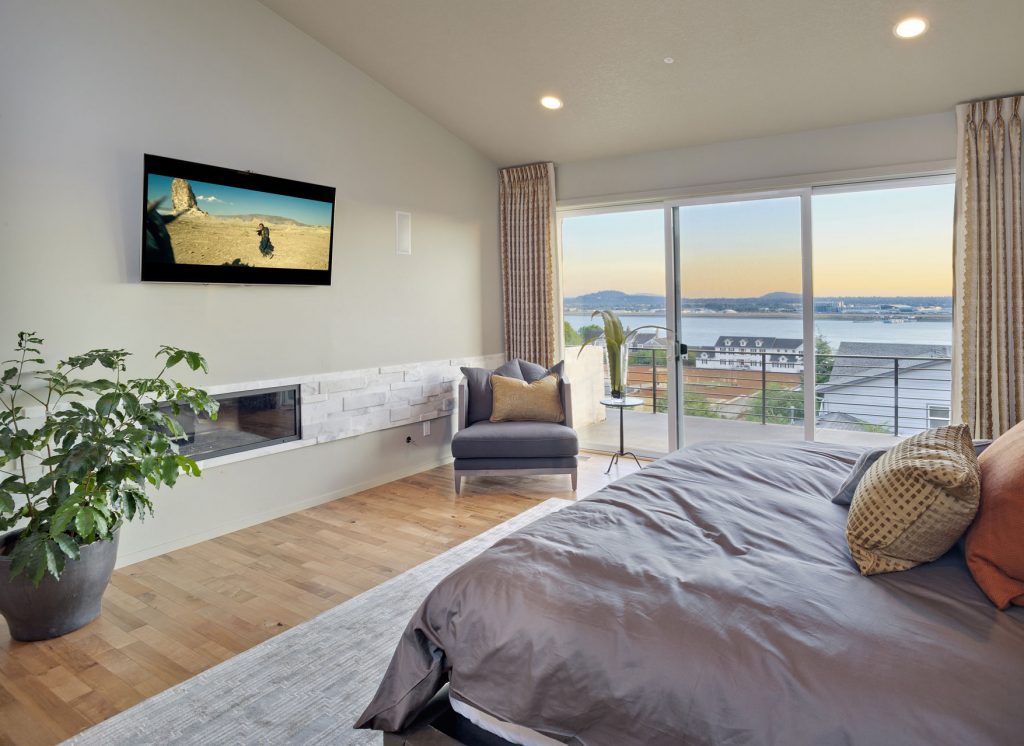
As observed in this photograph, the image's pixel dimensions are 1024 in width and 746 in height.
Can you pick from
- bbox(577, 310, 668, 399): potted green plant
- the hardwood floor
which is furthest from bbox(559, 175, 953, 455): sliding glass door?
the hardwood floor

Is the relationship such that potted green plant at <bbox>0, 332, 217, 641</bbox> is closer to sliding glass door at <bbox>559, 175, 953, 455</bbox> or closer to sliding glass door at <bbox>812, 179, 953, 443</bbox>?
sliding glass door at <bbox>559, 175, 953, 455</bbox>

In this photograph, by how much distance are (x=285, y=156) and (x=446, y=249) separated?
1.62 m

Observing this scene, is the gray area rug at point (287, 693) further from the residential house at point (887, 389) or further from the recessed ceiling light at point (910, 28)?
the recessed ceiling light at point (910, 28)

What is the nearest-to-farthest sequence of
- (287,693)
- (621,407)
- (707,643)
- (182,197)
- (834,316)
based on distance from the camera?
(707,643), (287,693), (182,197), (834,316), (621,407)

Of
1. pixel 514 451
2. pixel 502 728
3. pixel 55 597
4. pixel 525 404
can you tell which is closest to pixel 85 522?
pixel 55 597

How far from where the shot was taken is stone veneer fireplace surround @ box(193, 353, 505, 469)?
13.7 feet


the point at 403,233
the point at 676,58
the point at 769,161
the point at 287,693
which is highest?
the point at 676,58

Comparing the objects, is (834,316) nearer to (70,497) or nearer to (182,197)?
(182,197)

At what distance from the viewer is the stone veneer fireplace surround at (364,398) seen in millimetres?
4176

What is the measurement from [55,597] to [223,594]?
2.13 feet

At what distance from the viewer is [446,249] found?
547 cm

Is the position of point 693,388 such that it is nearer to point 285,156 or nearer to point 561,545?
point 285,156

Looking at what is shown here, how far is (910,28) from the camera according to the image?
340 centimetres

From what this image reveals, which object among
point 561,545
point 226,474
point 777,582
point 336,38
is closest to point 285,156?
point 336,38
